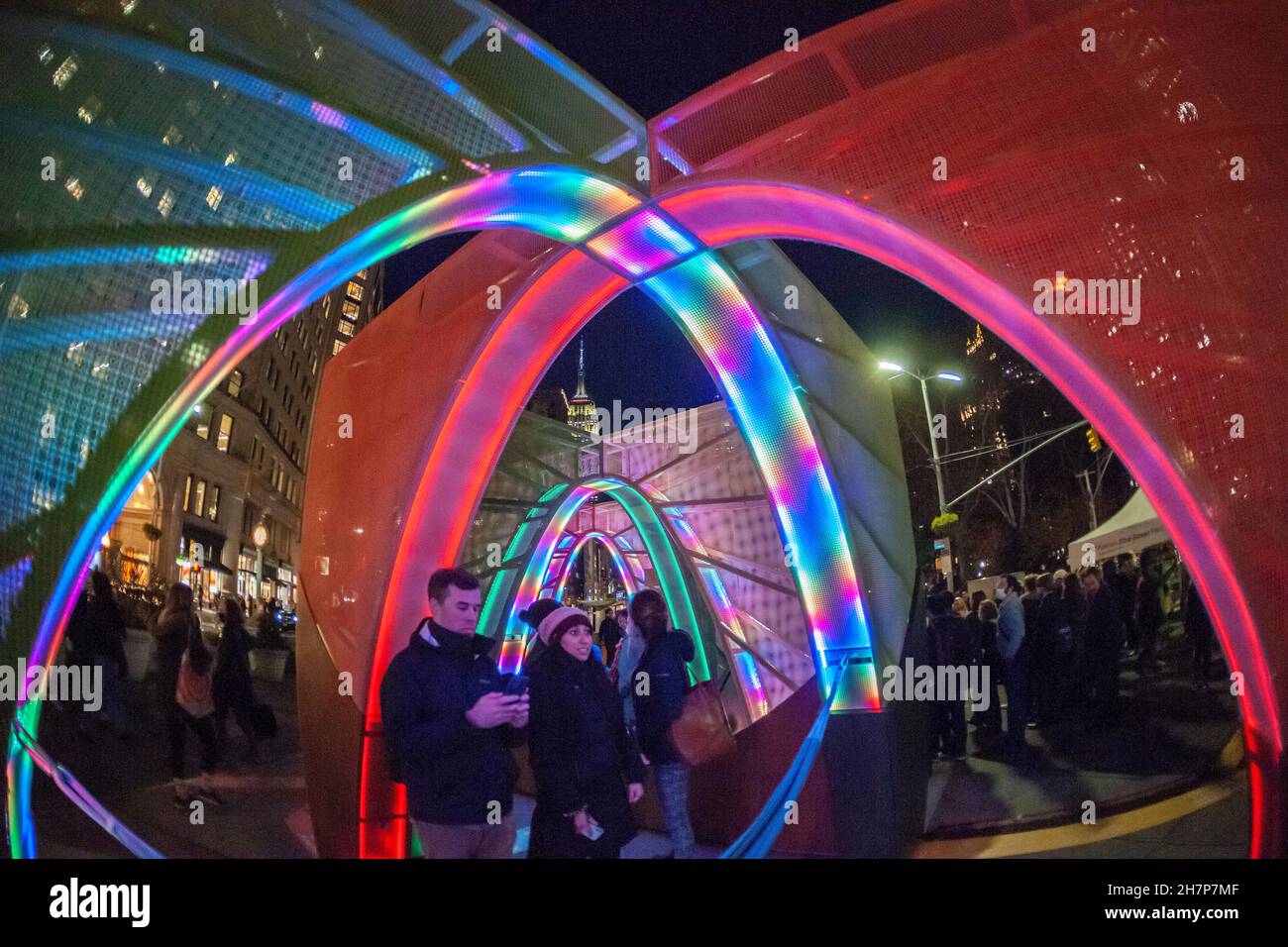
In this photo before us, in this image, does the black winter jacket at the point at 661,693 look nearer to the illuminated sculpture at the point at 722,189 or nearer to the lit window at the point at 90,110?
the illuminated sculpture at the point at 722,189

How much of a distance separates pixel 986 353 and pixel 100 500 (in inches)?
643

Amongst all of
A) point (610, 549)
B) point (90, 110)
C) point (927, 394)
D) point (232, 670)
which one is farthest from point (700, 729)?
point (610, 549)

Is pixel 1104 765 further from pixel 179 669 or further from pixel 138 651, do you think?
pixel 138 651

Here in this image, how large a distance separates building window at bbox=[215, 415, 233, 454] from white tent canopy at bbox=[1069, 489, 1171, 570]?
23.7 ft

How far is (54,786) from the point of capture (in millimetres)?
5066

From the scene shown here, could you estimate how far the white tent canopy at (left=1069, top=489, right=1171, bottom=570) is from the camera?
7770 mm

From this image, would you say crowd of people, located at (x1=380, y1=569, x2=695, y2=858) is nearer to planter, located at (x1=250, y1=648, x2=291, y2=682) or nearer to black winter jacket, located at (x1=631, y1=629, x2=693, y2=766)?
black winter jacket, located at (x1=631, y1=629, x2=693, y2=766)

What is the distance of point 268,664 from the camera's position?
7.52 metres

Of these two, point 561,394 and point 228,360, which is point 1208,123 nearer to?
point 228,360

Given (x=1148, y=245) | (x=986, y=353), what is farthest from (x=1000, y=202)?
(x=986, y=353)

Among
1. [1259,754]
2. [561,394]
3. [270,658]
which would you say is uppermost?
[561,394]

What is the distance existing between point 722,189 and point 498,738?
3861 mm

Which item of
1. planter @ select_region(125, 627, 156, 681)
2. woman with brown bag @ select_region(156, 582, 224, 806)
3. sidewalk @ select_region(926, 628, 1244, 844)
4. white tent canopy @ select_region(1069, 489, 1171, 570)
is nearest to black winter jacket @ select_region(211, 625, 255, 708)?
woman with brown bag @ select_region(156, 582, 224, 806)

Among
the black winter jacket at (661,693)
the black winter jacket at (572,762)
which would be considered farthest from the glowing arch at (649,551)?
the black winter jacket at (572,762)
